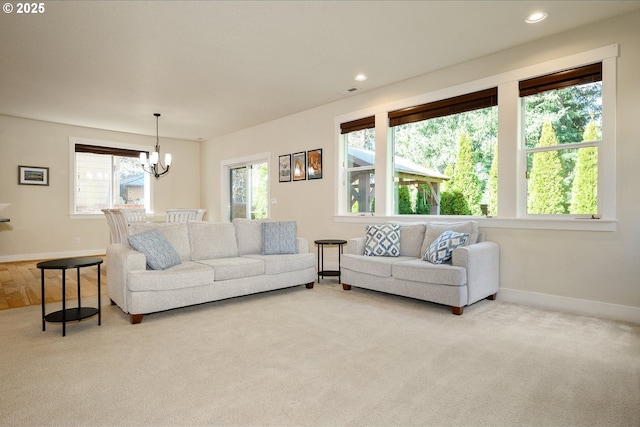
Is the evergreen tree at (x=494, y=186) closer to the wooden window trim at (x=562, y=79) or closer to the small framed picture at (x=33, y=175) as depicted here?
the wooden window trim at (x=562, y=79)

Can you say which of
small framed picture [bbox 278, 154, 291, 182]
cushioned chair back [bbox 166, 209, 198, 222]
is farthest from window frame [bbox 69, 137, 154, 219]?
small framed picture [bbox 278, 154, 291, 182]

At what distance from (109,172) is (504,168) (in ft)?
24.9

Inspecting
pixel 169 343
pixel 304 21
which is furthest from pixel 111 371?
pixel 304 21

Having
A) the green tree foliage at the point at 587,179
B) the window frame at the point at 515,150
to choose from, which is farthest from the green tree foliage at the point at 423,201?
the green tree foliage at the point at 587,179

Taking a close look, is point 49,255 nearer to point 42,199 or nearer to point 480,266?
point 42,199

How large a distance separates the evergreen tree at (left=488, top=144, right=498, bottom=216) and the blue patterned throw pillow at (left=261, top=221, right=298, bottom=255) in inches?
92.8

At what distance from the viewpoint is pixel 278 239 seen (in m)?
4.55

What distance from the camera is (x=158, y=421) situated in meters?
1.69

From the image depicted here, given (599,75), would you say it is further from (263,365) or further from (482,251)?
(263,365)

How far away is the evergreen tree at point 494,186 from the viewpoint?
4062mm

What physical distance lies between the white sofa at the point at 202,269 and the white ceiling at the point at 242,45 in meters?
1.89

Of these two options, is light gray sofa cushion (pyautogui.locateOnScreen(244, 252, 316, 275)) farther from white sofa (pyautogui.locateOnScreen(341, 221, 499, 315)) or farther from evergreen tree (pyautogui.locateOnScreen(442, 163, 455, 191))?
evergreen tree (pyautogui.locateOnScreen(442, 163, 455, 191))

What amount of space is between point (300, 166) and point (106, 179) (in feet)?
14.7

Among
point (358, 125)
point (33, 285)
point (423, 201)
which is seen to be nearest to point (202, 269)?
point (33, 285)
